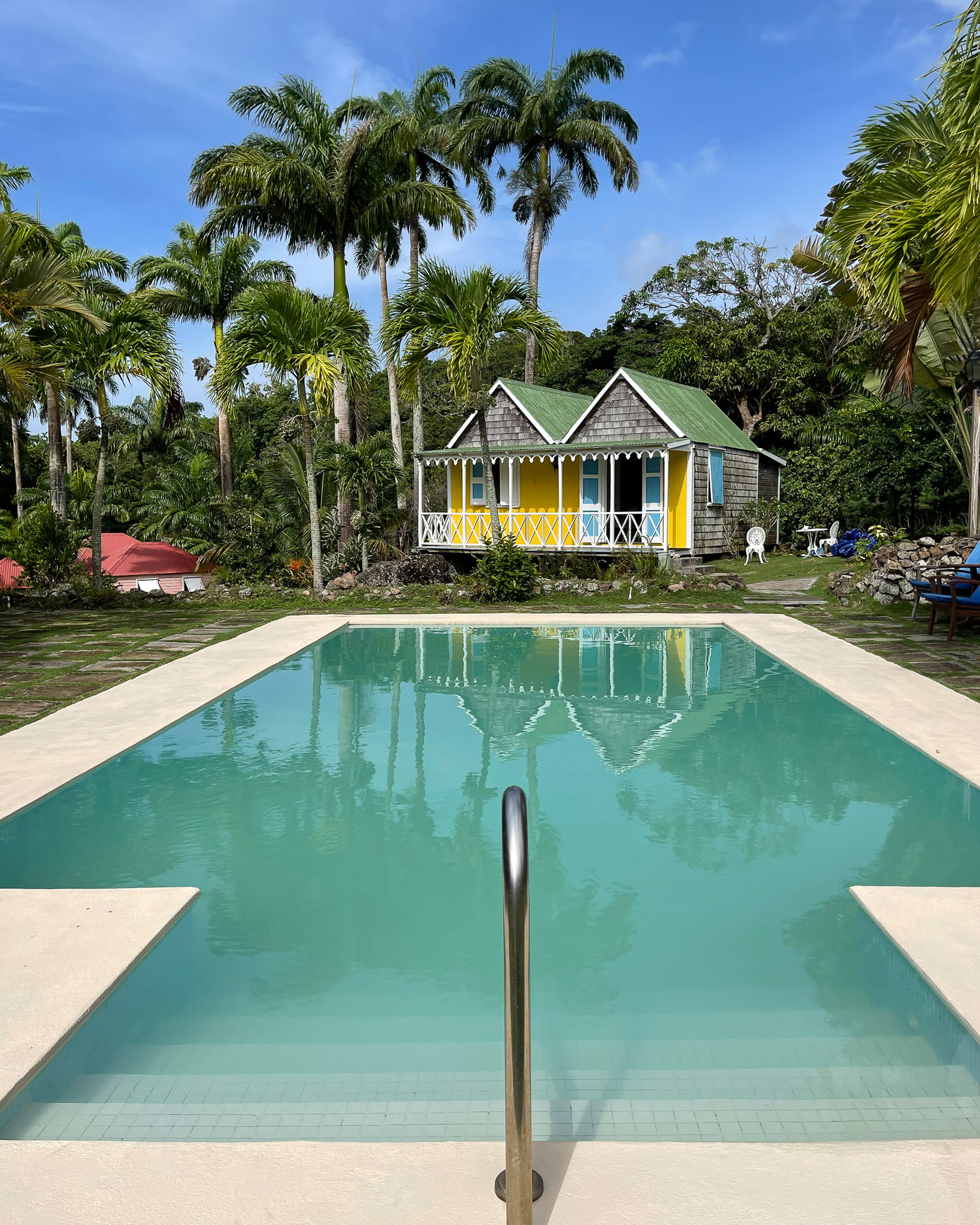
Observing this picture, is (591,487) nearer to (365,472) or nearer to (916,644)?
(365,472)

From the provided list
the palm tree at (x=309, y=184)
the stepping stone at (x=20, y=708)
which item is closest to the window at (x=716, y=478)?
the palm tree at (x=309, y=184)

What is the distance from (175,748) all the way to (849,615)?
36.9 ft

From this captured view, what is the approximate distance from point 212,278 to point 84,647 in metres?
22.4

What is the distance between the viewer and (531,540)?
2350cm

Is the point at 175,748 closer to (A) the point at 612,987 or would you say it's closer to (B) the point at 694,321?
(A) the point at 612,987

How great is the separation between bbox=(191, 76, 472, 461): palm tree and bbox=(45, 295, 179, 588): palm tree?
6.77 m

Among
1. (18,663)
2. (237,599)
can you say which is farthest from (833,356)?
(18,663)

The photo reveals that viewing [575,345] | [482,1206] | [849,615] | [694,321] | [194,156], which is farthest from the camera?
[575,345]

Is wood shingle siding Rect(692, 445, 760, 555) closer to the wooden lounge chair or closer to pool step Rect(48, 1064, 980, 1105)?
the wooden lounge chair

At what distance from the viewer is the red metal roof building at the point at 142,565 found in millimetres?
25344

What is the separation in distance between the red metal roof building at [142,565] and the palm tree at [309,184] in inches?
235

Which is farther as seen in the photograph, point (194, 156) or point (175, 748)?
point (194, 156)

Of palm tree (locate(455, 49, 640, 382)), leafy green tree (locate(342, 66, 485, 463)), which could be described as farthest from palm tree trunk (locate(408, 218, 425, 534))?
palm tree (locate(455, 49, 640, 382))

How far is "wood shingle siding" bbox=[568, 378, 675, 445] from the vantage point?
2388 cm
